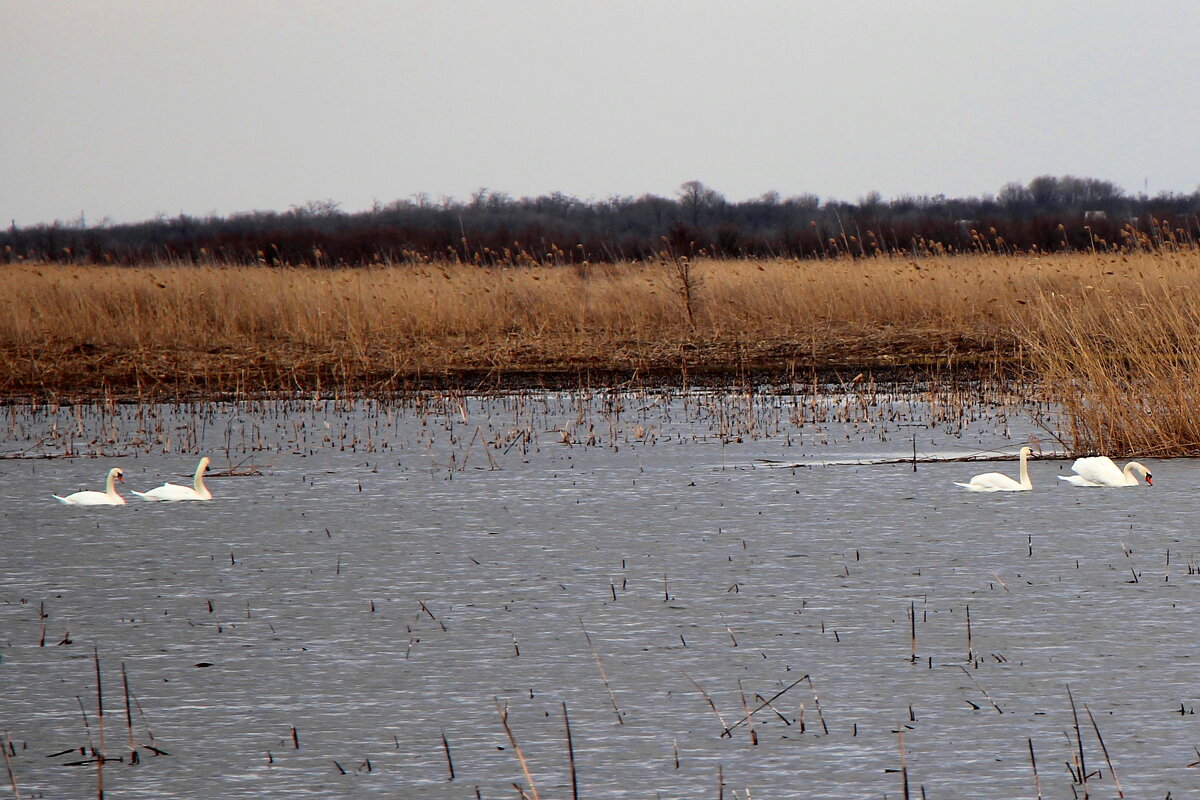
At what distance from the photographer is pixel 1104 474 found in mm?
7840

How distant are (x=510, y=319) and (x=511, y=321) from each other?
9 centimetres

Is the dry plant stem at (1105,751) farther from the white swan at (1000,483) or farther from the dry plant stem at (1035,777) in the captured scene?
the white swan at (1000,483)

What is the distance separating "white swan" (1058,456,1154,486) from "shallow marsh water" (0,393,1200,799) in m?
0.22

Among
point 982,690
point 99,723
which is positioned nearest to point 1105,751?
point 982,690

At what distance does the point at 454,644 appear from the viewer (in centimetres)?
473

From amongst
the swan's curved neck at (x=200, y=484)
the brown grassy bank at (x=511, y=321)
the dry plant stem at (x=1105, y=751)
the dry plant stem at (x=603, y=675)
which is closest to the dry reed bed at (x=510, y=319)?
the brown grassy bank at (x=511, y=321)

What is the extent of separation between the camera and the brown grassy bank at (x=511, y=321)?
1697cm

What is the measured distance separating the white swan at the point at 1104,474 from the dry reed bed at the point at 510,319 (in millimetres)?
8257

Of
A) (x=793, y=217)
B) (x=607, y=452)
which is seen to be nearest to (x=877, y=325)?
(x=607, y=452)

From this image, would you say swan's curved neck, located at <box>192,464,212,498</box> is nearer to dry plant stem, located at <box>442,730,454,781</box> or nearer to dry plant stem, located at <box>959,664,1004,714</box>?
dry plant stem, located at <box>442,730,454,781</box>

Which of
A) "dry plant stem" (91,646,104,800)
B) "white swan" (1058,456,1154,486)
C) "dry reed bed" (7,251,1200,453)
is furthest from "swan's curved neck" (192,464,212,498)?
"dry reed bed" (7,251,1200,453)

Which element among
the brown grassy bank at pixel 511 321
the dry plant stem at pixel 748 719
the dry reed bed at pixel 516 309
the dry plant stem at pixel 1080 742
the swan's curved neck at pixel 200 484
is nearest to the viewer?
the dry plant stem at pixel 1080 742

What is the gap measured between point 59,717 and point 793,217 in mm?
75709

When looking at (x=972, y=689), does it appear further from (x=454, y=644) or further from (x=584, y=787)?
(x=454, y=644)
